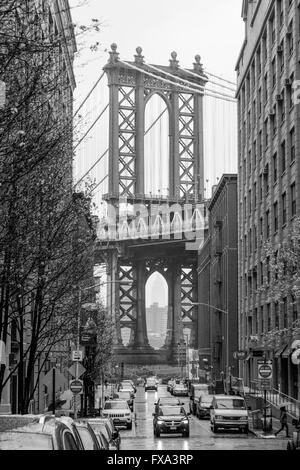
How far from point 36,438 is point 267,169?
51249 millimetres

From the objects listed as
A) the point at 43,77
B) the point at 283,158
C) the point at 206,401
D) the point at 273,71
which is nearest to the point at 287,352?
the point at 206,401

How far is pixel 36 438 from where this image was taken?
923cm

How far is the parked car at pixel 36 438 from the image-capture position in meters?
8.90

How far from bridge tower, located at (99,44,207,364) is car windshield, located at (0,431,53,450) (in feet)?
481

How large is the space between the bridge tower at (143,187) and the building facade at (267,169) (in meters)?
86.3

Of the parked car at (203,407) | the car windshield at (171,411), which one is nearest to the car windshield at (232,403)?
the car windshield at (171,411)

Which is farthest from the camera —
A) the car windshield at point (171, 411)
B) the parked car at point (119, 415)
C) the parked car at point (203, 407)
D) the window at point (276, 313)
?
the window at point (276, 313)

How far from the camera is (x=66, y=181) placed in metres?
23.3

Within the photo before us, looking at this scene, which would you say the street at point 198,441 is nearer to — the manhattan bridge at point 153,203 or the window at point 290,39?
the window at point 290,39

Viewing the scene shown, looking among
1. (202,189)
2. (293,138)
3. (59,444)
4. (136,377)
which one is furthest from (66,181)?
(202,189)

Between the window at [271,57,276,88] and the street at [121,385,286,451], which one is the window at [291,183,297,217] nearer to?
the window at [271,57,276,88]

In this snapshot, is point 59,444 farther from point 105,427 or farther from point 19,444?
point 105,427

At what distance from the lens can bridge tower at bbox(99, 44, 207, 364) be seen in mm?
165750

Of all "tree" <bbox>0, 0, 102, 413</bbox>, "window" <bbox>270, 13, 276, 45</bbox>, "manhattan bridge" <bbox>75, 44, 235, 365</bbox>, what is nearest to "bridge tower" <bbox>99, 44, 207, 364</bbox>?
"manhattan bridge" <bbox>75, 44, 235, 365</bbox>
